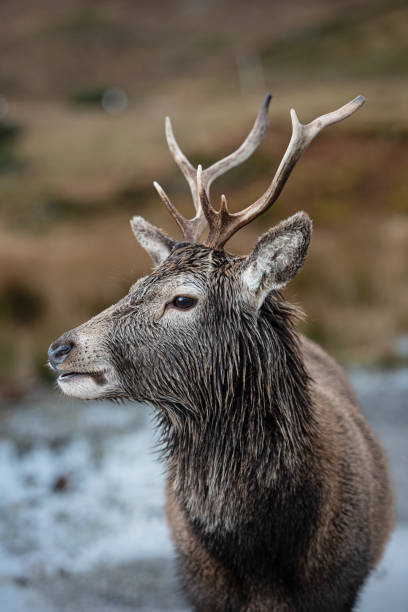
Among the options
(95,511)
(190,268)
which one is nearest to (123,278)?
(190,268)

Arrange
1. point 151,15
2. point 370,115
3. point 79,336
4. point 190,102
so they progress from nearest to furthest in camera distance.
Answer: point 79,336
point 370,115
point 190,102
point 151,15

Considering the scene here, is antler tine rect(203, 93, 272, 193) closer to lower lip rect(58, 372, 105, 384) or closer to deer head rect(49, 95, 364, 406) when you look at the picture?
deer head rect(49, 95, 364, 406)

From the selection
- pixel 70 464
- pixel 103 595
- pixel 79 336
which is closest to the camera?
pixel 79 336

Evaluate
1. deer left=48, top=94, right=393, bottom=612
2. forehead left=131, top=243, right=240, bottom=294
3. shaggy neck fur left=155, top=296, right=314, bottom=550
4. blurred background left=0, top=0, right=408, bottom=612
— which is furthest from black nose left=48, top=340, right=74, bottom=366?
blurred background left=0, top=0, right=408, bottom=612

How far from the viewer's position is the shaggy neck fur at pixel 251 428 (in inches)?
139

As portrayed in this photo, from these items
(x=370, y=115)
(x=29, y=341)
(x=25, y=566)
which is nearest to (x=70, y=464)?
(x=25, y=566)

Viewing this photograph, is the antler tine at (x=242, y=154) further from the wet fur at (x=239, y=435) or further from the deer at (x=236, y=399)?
the wet fur at (x=239, y=435)

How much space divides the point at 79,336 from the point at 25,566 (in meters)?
3.55

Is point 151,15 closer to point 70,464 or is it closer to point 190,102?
point 190,102

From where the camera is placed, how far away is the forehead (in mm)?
3521

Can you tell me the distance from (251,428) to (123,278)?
5.09ft

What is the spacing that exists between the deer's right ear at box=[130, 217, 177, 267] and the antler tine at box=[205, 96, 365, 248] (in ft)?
1.24

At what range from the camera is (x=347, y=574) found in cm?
384

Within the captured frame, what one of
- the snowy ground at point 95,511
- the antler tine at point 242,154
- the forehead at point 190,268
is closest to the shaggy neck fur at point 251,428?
the forehead at point 190,268
